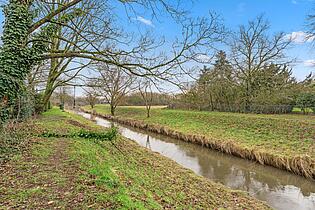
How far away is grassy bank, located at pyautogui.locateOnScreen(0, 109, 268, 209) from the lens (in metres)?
3.12

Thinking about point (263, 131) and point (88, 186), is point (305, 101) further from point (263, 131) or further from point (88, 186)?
point (88, 186)

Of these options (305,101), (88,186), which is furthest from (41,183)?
(305,101)

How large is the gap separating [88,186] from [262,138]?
10.9 metres

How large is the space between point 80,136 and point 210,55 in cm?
577

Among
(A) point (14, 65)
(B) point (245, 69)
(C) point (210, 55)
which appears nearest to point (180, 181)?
(C) point (210, 55)

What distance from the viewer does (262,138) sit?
12.0m

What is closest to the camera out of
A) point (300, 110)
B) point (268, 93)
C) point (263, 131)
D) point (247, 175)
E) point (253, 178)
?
point (253, 178)

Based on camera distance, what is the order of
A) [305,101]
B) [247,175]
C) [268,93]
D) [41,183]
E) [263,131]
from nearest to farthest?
[41,183] < [247,175] < [263,131] < [305,101] < [268,93]

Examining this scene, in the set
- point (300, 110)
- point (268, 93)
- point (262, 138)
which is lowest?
point (262, 138)

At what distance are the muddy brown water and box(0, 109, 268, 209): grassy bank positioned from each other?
1286mm

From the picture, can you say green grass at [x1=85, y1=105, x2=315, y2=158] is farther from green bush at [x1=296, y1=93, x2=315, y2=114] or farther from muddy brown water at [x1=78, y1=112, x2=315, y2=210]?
green bush at [x1=296, y1=93, x2=315, y2=114]

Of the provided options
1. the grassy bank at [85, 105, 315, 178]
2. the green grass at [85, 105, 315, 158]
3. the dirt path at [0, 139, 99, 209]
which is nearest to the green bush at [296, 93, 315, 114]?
the green grass at [85, 105, 315, 158]

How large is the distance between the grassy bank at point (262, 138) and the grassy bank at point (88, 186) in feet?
12.5

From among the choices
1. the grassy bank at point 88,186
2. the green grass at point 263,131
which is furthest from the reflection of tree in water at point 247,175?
the grassy bank at point 88,186
